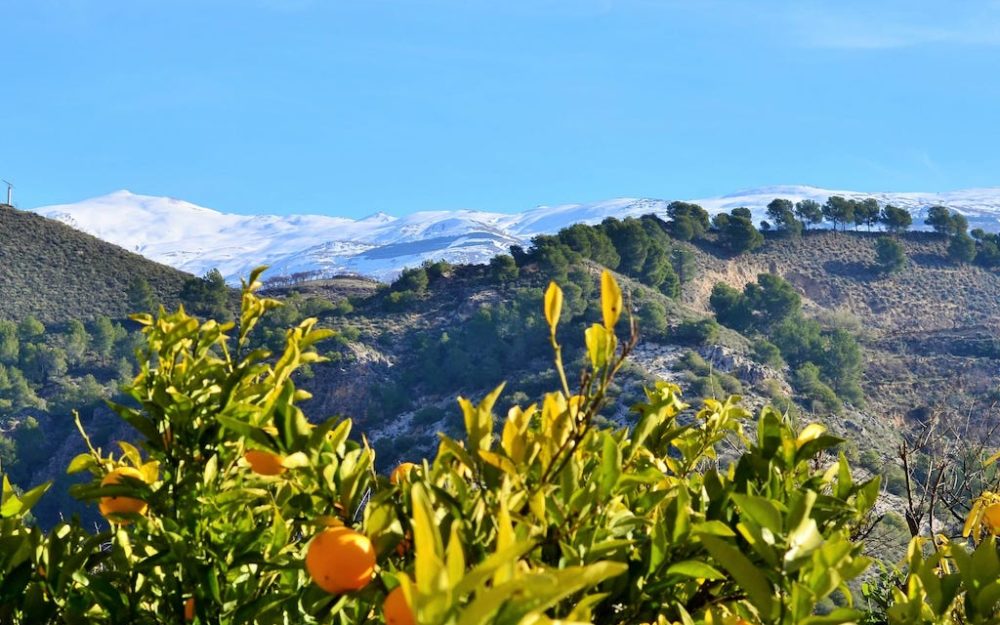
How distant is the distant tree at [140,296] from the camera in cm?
2759

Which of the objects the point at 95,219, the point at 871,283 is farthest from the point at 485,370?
the point at 95,219

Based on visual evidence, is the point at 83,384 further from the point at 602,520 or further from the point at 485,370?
the point at 602,520

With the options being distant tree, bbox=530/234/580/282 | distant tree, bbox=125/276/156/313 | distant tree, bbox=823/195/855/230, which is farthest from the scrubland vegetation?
distant tree, bbox=823/195/855/230

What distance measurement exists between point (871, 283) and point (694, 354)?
12.9 meters

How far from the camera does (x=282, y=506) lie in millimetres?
1100

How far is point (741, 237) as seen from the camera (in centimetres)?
3150

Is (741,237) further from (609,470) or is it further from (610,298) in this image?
(610,298)

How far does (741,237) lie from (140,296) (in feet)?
57.4

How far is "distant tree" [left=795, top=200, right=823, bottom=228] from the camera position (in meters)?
34.8

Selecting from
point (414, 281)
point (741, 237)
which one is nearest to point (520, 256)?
point (414, 281)

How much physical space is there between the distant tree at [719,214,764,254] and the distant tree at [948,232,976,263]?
6353 millimetres

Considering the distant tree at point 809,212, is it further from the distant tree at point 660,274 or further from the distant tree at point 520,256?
the distant tree at point 520,256

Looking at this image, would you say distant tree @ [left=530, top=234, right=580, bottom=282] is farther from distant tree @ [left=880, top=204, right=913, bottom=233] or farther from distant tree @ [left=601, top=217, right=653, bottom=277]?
distant tree @ [left=880, top=204, right=913, bottom=233]

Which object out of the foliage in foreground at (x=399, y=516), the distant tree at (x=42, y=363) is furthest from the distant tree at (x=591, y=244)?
the foliage in foreground at (x=399, y=516)
